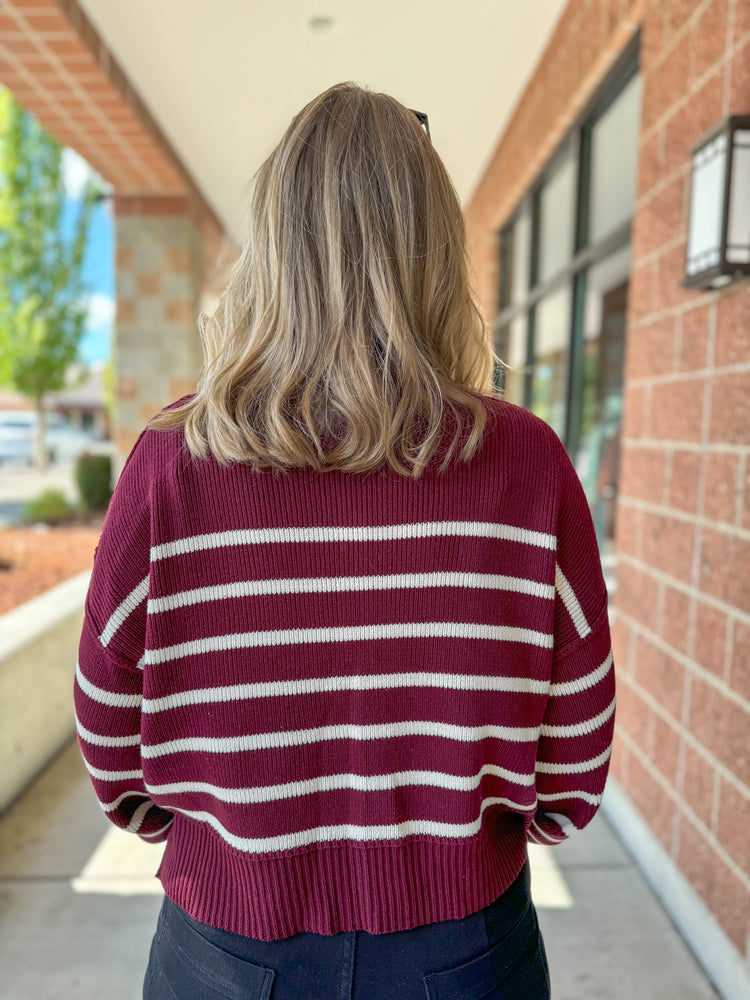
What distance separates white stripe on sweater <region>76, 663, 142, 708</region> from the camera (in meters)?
0.92

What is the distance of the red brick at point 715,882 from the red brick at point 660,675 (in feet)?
0.98

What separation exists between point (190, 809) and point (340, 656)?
28 cm

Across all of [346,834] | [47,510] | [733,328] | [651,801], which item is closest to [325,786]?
[346,834]

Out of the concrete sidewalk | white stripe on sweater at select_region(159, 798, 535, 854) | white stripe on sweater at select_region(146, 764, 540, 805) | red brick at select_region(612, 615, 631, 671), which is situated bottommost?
the concrete sidewalk

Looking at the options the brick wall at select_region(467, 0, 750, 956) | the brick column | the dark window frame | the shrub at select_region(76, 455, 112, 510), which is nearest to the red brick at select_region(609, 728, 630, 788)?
the brick wall at select_region(467, 0, 750, 956)

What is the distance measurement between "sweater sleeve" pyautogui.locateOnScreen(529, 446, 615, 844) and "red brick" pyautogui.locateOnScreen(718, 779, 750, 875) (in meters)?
0.91

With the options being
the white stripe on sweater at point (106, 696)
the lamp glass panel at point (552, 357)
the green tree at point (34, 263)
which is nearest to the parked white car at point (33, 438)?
the green tree at point (34, 263)

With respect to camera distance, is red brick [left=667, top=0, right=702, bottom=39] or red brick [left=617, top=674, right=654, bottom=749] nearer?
red brick [left=667, top=0, right=702, bottom=39]

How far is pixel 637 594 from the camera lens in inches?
97.6

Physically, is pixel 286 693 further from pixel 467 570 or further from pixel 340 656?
pixel 467 570

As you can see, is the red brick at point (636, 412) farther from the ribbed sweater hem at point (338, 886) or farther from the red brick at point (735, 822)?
the ribbed sweater hem at point (338, 886)

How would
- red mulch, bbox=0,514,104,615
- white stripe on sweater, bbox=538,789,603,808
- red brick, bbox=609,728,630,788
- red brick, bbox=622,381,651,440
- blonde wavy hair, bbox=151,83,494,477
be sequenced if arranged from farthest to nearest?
red mulch, bbox=0,514,104,615 < red brick, bbox=609,728,630,788 < red brick, bbox=622,381,651,440 < white stripe on sweater, bbox=538,789,603,808 < blonde wavy hair, bbox=151,83,494,477

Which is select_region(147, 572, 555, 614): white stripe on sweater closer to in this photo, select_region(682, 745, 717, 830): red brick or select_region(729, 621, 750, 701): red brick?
select_region(729, 621, 750, 701): red brick

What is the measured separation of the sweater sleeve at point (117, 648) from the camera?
33.2 inches
